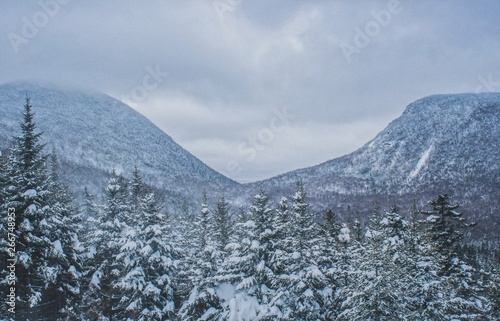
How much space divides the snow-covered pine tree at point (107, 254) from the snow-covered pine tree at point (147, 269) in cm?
259

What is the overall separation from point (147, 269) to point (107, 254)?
577 cm

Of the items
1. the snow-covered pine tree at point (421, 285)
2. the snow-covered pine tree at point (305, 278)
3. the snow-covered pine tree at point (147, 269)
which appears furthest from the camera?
the snow-covered pine tree at point (147, 269)

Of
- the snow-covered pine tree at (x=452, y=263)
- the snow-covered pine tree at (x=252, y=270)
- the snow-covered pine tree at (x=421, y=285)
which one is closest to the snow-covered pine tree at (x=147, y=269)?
the snow-covered pine tree at (x=252, y=270)

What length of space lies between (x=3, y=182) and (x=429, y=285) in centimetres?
2449

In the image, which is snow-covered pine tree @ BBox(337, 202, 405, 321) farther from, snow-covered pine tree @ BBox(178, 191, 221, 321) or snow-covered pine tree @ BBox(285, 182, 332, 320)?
snow-covered pine tree @ BBox(178, 191, 221, 321)

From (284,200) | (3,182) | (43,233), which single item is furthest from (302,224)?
(3,182)

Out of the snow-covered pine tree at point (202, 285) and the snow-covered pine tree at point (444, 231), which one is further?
Answer: the snow-covered pine tree at point (202, 285)

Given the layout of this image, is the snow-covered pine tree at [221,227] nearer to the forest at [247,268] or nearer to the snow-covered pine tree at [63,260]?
the forest at [247,268]

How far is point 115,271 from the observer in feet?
93.4

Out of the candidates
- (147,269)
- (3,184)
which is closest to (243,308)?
(147,269)

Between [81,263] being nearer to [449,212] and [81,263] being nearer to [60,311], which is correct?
[60,311]

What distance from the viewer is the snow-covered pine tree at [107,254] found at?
28922 millimetres

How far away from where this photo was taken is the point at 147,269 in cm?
2584

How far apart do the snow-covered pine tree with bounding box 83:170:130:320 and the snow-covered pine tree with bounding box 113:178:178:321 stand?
259cm
